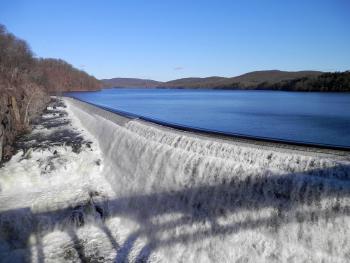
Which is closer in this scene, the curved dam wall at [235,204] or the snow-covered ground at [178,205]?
the curved dam wall at [235,204]

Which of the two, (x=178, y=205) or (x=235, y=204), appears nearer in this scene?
(x=235, y=204)

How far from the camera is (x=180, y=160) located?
12.4m

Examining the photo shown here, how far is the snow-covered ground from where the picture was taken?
7.82m

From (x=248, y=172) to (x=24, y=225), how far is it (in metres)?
8.16

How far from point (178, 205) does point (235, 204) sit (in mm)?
2360

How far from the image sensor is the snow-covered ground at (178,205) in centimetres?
782

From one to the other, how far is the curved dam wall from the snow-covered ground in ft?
0.08

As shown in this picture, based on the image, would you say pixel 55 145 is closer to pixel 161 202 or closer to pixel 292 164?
pixel 161 202

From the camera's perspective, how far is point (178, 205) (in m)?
11.1

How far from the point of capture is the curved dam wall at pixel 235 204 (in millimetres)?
7551

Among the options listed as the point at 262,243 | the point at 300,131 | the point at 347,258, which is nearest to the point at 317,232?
the point at 347,258

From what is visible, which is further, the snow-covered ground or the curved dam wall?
the snow-covered ground

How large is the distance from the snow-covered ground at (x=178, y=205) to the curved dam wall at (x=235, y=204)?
2 cm

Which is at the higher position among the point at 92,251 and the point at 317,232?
the point at 317,232
